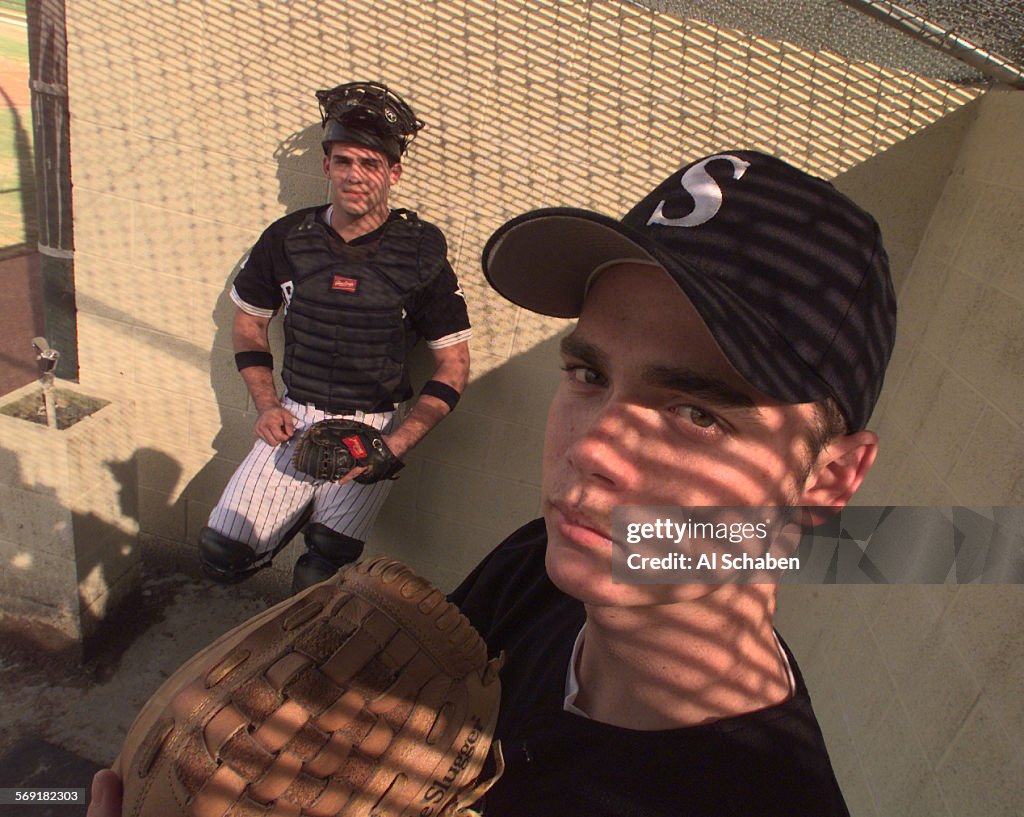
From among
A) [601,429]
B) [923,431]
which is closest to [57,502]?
[601,429]

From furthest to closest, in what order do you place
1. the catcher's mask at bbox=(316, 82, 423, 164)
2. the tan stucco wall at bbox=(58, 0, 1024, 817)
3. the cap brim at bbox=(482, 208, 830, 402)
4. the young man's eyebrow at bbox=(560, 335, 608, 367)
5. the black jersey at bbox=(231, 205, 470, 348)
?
the black jersey at bbox=(231, 205, 470, 348) < the catcher's mask at bbox=(316, 82, 423, 164) < the tan stucco wall at bbox=(58, 0, 1024, 817) < the young man's eyebrow at bbox=(560, 335, 608, 367) < the cap brim at bbox=(482, 208, 830, 402)

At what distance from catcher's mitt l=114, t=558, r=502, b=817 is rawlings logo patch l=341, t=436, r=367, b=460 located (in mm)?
1360

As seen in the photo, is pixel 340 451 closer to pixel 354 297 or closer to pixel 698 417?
pixel 354 297

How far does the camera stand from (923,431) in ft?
6.19

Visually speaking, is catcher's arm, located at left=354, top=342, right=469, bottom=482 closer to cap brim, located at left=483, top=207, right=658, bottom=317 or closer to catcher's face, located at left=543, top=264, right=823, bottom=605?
cap brim, located at left=483, top=207, right=658, bottom=317

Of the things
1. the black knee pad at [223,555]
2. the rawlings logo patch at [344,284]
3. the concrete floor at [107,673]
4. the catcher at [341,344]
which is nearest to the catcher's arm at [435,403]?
the catcher at [341,344]

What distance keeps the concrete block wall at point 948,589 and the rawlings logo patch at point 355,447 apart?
165 cm

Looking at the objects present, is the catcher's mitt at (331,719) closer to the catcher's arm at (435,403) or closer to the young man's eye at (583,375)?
the young man's eye at (583,375)

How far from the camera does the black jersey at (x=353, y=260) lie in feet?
8.20

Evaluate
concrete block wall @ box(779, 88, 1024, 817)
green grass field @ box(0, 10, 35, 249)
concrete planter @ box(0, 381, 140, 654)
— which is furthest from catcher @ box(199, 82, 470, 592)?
green grass field @ box(0, 10, 35, 249)

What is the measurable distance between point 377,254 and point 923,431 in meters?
1.88

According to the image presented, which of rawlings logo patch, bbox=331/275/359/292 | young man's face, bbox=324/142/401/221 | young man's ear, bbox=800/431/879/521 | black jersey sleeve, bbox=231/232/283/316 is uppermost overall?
young man's ear, bbox=800/431/879/521

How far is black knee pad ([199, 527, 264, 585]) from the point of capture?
2.63m

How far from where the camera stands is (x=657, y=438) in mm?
857
